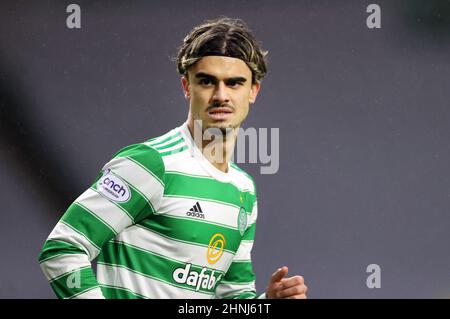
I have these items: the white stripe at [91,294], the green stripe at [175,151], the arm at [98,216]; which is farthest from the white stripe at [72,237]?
the green stripe at [175,151]

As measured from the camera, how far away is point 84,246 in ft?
6.48

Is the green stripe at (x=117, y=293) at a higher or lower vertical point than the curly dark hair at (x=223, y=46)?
lower

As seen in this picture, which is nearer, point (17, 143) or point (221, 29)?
point (221, 29)

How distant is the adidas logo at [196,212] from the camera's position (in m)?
2.16

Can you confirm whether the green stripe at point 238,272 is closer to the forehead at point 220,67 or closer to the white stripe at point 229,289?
the white stripe at point 229,289

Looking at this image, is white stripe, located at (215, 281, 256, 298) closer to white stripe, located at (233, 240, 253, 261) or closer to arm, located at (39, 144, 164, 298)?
white stripe, located at (233, 240, 253, 261)

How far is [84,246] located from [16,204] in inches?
102

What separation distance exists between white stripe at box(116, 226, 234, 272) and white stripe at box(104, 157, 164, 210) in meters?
0.09

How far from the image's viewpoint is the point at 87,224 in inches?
78.1

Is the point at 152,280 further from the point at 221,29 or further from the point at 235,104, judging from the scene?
the point at 221,29

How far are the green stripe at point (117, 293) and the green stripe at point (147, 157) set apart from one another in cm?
32

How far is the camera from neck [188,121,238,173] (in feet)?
7.48

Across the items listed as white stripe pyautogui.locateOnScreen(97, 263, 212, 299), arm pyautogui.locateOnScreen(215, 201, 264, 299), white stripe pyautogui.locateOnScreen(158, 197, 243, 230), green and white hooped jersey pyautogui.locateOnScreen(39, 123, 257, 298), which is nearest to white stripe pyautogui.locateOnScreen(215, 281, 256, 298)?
arm pyautogui.locateOnScreen(215, 201, 264, 299)
